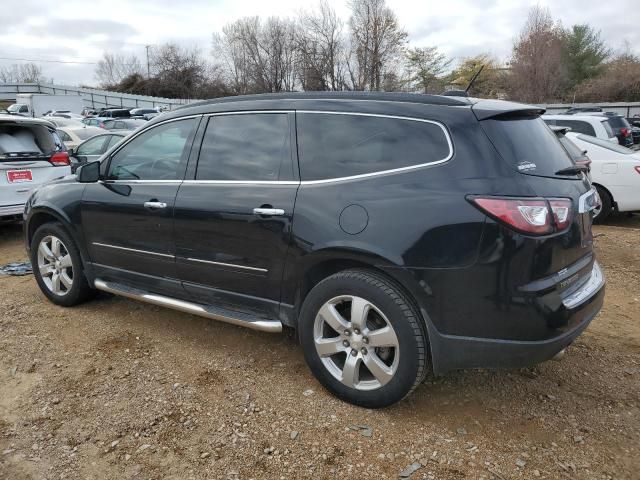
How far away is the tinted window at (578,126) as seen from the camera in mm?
10836

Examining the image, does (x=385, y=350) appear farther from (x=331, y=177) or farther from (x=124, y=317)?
(x=124, y=317)

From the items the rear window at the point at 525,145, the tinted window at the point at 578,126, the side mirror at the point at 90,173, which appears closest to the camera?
the rear window at the point at 525,145

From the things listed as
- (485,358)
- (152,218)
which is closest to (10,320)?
(152,218)

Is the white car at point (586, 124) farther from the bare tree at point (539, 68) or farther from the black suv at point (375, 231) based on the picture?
the bare tree at point (539, 68)

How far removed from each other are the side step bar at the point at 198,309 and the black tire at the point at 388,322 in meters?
0.32

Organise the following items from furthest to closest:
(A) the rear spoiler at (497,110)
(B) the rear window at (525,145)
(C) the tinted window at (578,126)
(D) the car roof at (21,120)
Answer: (C) the tinted window at (578,126) → (D) the car roof at (21,120) → (A) the rear spoiler at (497,110) → (B) the rear window at (525,145)

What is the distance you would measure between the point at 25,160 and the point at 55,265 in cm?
331

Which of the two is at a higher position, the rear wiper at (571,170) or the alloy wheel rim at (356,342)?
the rear wiper at (571,170)

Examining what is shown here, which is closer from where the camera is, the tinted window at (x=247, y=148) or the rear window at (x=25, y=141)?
the tinted window at (x=247, y=148)

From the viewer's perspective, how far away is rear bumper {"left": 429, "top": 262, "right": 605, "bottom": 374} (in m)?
2.58

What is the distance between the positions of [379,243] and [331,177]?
0.54 meters

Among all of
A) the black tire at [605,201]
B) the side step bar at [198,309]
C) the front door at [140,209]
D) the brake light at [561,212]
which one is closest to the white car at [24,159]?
the front door at [140,209]

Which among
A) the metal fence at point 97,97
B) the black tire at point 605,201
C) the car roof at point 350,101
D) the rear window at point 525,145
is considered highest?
the metal fence at point 97,97

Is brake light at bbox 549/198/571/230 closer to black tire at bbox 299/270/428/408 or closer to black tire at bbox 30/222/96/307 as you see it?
black tire at bbox 299/270/428/408
